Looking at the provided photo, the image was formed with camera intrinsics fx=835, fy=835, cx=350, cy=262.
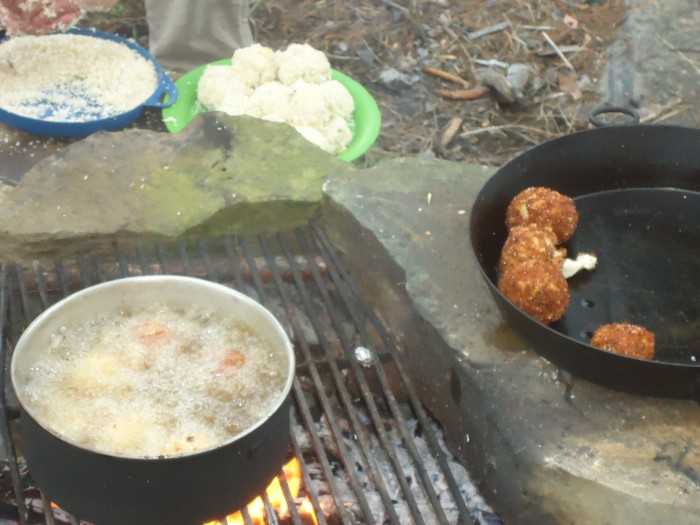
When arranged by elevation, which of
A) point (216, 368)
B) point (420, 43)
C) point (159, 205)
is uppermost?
point (216, 368)

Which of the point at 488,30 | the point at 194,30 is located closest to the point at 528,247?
the point at 194,30

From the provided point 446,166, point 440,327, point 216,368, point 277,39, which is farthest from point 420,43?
point 216,368

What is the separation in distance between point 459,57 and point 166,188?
3.14 metres

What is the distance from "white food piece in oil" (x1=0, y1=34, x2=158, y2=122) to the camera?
12.5 ft

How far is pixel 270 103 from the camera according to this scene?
403 centimetres

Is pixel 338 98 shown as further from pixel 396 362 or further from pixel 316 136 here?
pixel 396 362

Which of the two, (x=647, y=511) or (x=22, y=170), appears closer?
(x=647, y=511)

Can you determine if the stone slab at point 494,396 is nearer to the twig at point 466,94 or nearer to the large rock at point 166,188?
the large rock at point 166,188

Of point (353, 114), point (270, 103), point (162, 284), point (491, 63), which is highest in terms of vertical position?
point (162, 284)

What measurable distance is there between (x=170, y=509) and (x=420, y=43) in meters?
4.38

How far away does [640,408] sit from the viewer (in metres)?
2.14

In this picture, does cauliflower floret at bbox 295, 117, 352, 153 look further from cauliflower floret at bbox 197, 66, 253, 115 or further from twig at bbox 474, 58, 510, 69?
twig at bbox 474, 58, 510, 69

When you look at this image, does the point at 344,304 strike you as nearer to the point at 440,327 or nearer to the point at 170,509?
the point at 440,327

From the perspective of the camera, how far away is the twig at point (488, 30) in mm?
5637
